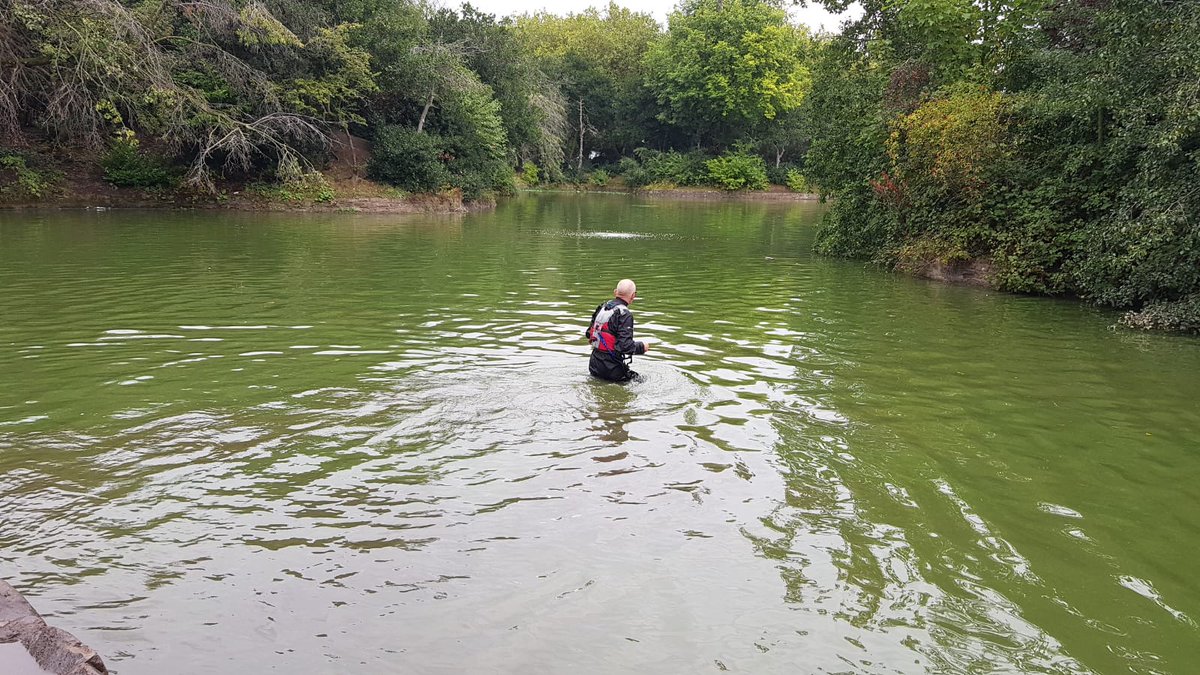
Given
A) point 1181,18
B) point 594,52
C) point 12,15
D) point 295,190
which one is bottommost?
point 295,190

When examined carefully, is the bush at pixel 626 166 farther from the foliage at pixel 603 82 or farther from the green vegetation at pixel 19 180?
the green vegetation at pixel 19 180

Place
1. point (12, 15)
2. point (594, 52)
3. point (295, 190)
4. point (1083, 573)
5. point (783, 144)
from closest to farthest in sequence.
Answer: point (1083, 573) → point (12, 15) → point (295, 190) → point (783, 144) → point (594, 52)

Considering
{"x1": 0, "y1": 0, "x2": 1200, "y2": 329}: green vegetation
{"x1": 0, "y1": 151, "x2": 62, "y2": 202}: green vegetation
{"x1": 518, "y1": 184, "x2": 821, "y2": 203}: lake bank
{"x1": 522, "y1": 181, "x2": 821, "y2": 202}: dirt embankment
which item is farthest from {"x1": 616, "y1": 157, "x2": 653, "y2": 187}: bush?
{"x1": 0, "y1": 151, "x2": 62, "y2": 202}: green vegetation

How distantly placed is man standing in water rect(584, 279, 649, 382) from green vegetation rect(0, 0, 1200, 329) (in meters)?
8.36

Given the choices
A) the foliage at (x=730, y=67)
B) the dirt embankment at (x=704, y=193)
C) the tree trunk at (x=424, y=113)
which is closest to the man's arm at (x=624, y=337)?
the tree trunk at (x=424, y=113)

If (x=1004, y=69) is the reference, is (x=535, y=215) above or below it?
below

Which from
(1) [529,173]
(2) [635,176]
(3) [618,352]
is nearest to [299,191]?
(3) [618,352]

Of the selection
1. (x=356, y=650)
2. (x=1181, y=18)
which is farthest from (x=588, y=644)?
(x=1181, y=18)

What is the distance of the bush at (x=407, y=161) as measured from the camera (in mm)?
39031

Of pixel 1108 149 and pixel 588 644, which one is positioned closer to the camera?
pixel 588 644

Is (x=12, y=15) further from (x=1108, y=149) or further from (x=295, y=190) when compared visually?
(x=1108, y=149)

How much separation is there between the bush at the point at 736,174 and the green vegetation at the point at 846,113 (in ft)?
47.6

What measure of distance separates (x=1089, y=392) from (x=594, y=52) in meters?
78.3

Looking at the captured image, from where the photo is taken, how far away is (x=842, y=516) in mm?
6145
